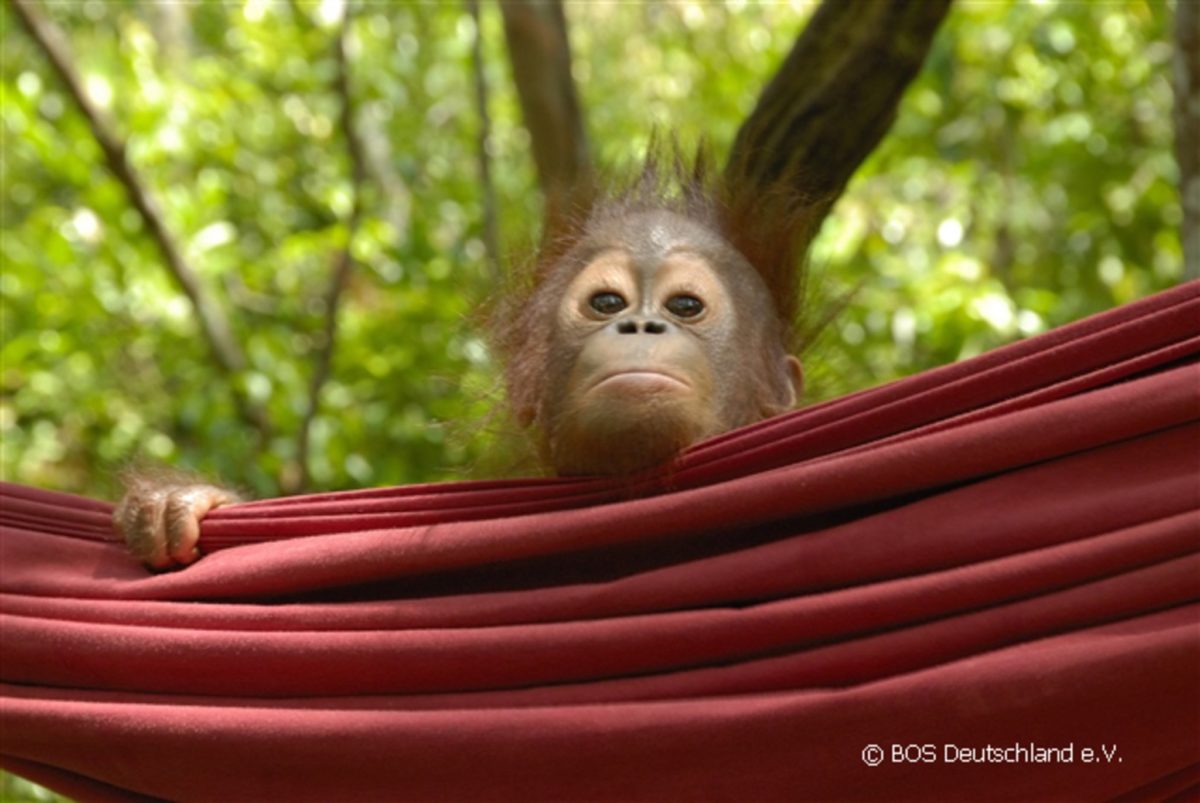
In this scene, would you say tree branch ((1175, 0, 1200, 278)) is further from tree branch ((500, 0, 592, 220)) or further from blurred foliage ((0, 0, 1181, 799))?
tree branch ((500, 0, 592, 220))

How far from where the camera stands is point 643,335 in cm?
180

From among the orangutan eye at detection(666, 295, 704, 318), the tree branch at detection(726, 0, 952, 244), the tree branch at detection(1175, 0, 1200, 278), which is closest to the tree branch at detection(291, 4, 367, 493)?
the tree branch at detection(726, 0, 952, 244)

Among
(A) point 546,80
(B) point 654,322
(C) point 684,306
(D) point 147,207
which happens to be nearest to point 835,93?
(C) point 684,306

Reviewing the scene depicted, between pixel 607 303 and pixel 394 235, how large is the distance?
1.89m

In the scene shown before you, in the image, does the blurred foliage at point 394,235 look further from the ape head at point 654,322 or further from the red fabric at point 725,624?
the red fabric at point 725,624

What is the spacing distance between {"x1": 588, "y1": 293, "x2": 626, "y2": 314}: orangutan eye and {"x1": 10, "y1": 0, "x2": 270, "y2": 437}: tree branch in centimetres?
166

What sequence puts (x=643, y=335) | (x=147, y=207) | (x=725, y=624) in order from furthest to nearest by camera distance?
(x=147, y=207)
(x=643, y=335)
(x=725, y=624)

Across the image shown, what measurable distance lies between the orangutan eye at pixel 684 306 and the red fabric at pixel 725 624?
0.54 meters

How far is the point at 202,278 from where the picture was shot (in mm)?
3574

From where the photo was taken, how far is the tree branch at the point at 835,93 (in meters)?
2.11

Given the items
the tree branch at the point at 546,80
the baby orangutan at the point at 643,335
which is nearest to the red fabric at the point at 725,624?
the baby orangutan at the point at 643,335

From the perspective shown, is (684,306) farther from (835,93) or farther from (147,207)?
(147,207)

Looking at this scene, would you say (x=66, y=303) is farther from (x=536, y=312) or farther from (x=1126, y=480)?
(x=1126, y=480)

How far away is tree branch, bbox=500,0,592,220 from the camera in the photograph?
2990 millimetres
